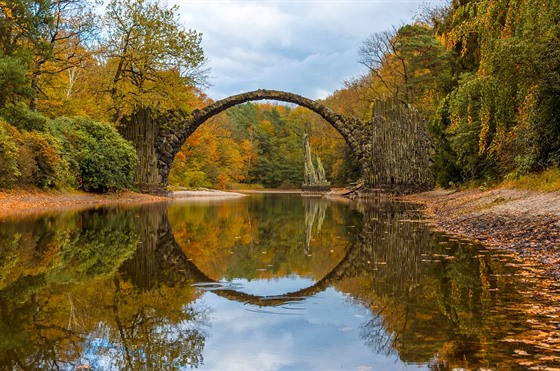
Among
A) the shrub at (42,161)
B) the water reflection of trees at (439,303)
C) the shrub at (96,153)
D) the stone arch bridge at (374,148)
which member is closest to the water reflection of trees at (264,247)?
the water reflection of trees at (439,303)

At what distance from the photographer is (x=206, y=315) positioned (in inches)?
163

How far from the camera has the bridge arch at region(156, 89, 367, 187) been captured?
27891mm

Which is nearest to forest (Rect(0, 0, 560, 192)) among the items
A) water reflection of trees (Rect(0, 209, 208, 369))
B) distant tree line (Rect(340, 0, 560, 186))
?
distant tree line (Rect(340, 0, 560, 186))

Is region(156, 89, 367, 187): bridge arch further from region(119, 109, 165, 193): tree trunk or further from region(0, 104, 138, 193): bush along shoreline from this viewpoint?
region(0, 104, 138, 193): bush along shoreline

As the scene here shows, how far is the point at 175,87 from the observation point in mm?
26938

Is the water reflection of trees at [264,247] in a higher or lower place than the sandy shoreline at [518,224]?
lower

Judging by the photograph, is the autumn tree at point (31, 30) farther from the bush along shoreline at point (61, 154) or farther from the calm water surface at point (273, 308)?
the calm water surface at point (273, 308)

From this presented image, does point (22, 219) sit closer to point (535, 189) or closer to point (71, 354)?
point (71, 354)

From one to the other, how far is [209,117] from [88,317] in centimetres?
2576

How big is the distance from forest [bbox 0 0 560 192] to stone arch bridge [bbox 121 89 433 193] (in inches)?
30.5

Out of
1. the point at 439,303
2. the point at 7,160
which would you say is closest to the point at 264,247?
the point at 439,303

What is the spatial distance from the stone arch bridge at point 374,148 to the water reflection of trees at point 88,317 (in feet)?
68.0

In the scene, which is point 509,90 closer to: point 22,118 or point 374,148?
point 22,118

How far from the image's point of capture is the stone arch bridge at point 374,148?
27375 mm
